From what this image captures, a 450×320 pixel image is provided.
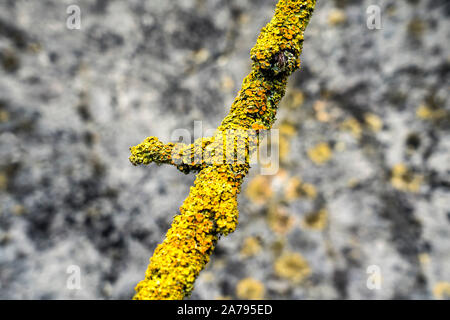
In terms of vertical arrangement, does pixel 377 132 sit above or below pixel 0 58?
below

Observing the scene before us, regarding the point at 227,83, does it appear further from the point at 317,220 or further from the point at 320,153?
the point at 317,220

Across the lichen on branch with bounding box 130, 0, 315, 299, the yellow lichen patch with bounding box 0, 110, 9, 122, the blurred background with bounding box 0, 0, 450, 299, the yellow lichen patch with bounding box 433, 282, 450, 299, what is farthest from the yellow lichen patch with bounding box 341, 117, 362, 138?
the yellow lichen patch with bounding box 0, 110, 9, 122

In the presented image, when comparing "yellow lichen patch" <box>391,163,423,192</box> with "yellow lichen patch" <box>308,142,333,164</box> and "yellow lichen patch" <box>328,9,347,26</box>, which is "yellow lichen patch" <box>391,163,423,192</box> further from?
"yellow lichen patch" <box>328,9,347,26</box>

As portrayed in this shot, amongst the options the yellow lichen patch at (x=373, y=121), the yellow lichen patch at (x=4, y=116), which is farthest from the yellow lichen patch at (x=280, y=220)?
the yellow lichen patch at (x=4, y=116)

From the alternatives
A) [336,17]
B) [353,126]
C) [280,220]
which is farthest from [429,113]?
[280,220]

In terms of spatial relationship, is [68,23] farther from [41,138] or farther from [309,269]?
[309,269]
